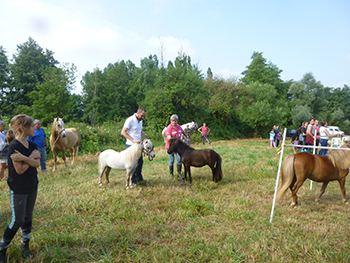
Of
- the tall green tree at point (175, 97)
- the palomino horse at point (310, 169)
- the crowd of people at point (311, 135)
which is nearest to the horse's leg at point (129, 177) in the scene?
the palomino horse at point (310, 169)

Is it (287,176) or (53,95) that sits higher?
(53,95)

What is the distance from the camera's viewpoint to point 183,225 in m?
3.48

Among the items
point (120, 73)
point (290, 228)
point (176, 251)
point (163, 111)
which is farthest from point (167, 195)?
point (120, 73)

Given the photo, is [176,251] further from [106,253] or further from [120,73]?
[120,73]

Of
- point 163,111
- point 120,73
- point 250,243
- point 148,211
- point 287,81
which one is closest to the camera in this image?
point 250,243

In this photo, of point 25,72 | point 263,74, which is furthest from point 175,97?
Result: point 263,74

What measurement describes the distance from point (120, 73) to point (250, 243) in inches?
1356

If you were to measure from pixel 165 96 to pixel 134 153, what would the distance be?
16.2m

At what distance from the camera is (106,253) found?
2.79 m

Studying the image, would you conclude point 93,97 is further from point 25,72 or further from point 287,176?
point 287,176

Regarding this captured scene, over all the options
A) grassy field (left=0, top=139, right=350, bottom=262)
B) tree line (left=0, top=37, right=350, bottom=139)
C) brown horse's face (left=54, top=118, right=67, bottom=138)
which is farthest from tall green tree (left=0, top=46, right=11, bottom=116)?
grassy field (left=0, top=139, right=350, bottom=262)

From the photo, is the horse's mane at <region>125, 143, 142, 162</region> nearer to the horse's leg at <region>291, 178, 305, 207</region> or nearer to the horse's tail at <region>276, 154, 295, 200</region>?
the horse's tail at <region>276, 154, 295, 200</region>

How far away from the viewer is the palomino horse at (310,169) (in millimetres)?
3991

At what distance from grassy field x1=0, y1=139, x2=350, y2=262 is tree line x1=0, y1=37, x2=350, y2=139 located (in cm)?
1581
